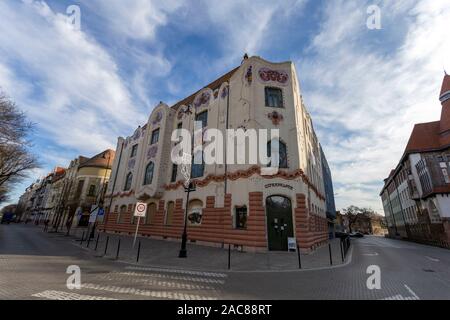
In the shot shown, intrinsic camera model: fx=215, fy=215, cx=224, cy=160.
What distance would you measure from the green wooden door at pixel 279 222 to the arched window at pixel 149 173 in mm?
15507

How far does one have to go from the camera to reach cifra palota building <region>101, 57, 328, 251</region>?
16.0 meters

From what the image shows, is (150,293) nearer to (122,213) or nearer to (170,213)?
(170,213)

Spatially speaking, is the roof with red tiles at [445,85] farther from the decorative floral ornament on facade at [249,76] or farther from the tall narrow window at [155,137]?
the tall narrow window at [155,137]

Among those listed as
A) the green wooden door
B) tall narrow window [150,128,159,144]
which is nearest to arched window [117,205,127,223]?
tall narrow window [150,128,159,144]

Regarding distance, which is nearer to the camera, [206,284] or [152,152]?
[206,284]

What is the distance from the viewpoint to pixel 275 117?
62.0ft

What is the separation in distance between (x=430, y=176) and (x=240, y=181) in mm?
30877

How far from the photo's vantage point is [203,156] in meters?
20.8

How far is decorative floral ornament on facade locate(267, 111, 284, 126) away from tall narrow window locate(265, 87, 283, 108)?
94 centimetres

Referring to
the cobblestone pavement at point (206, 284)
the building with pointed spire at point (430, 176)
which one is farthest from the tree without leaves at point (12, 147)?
the building with pointed spire at point (430, 176)

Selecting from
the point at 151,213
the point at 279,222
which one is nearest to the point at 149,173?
the point at 151,213

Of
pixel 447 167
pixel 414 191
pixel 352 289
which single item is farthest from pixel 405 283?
pixel 414 191

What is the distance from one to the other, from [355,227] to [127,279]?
396 ft
